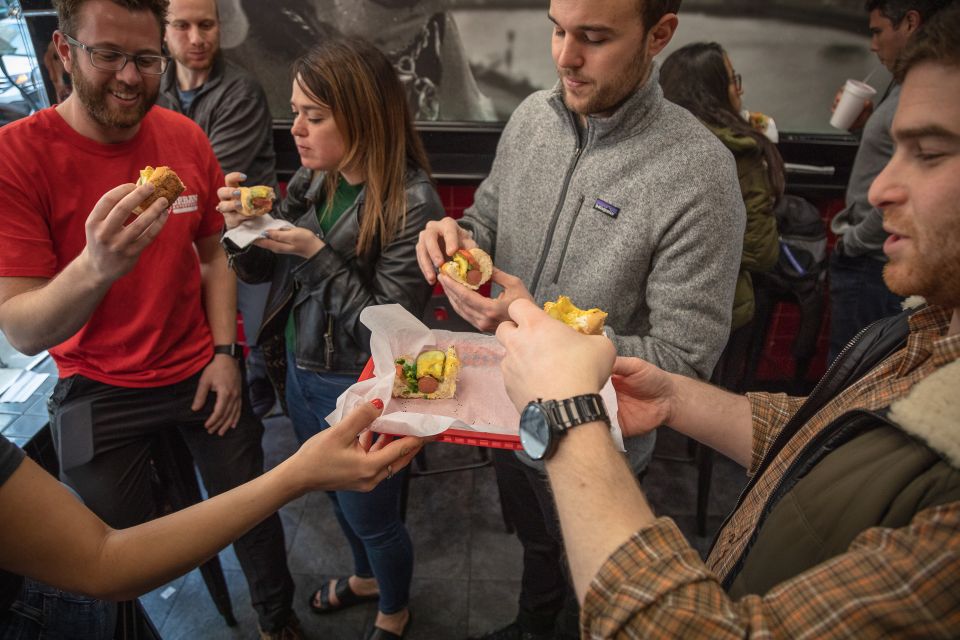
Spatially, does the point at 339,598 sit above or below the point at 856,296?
below

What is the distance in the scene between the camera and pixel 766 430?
159 centimetres

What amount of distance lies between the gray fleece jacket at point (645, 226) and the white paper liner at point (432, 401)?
12.1 inches

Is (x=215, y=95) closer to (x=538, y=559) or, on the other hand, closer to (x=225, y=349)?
(x=225, y=349)

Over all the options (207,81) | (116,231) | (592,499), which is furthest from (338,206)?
(592,499)

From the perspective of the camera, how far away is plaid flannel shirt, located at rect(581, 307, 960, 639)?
0.81 m

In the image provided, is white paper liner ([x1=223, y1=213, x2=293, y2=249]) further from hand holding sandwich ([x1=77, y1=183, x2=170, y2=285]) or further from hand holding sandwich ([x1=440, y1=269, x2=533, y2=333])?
hand holding sandwich ([x1=440, y1=269, x2=533, y2=333])

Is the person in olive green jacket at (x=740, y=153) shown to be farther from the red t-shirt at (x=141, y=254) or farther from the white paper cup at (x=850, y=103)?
the red t-shirt at (x=141, y=254)

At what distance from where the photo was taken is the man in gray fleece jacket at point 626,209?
1801 millimetres

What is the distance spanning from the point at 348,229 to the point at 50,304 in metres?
1.00

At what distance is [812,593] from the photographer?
87cm

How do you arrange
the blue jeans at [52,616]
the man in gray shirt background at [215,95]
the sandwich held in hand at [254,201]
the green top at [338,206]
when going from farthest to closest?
the man in gray shirt background at [215,95] < the green top at [338,206] < the sandwich held in hand at [254,201] < the blue jeans at [52,616]

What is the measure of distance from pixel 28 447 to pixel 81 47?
160 centimetres

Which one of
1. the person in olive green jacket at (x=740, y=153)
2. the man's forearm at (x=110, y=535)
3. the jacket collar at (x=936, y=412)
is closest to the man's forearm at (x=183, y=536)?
the man's forearm at (x=110, y=535)

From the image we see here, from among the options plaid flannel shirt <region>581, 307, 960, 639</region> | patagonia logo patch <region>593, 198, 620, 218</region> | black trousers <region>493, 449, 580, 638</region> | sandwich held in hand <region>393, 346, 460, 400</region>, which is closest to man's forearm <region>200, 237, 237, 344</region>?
sandwich held in hand <region>393, 346, 460, 400</region>
